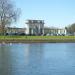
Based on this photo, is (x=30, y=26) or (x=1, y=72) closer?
(x=1, y=72)

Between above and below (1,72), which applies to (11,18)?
above

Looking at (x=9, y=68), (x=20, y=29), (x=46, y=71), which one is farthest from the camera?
(x=20, y=29)

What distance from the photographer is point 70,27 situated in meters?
165

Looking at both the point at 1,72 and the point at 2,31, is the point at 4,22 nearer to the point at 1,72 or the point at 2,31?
the point at 2,31

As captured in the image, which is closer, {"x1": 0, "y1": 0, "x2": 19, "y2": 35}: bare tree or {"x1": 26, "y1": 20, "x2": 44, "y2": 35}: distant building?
{"x1": 0, "y1": 0, "x2": 19, "y2": 35}: bare tree

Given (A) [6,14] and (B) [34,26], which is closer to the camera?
(A) [6,14]

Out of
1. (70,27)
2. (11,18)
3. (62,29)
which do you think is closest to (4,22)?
(11,18)

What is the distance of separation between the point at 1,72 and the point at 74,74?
4870 mm

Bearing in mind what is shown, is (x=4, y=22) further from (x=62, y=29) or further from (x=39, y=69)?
(x=62, y=29)

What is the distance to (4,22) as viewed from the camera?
3659 inches

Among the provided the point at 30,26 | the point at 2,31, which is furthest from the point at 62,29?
the point at 2,31

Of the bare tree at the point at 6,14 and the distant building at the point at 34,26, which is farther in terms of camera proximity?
the distant building at the point at 34,26

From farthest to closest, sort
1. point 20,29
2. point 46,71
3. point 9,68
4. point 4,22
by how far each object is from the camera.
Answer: point 20,29 < point 4,22 < point 9,68 < point 46,71

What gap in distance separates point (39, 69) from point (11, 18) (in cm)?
6958
